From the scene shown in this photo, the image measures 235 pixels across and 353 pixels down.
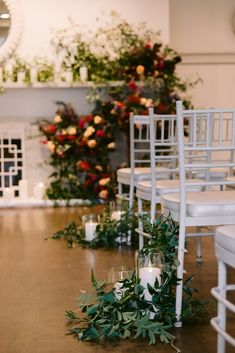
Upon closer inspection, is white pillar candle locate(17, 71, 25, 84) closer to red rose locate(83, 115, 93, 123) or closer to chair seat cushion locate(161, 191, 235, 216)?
red rose locate(83, 115, 93, 123)

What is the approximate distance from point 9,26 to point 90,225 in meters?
3.41

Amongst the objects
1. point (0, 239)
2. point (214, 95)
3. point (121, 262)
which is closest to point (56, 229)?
point (0, 239)

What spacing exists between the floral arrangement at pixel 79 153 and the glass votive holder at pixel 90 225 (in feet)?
7.18

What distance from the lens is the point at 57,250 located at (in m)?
4.93

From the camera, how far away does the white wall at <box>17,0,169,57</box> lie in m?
7.72

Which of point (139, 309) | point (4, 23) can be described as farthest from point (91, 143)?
point (139, 309)

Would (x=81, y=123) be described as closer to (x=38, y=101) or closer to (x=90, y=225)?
(x=38, y=101)

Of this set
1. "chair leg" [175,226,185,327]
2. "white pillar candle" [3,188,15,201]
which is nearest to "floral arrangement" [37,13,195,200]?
"white pillar candle" [3,188,15,201]

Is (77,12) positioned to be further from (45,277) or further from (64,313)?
(64,313)

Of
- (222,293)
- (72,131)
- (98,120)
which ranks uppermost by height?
(98,120)

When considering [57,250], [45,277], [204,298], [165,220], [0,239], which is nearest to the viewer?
[165,220]

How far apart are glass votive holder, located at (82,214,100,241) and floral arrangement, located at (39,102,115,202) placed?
219 cm

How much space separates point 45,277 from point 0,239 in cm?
142

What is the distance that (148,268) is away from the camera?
3031mm
